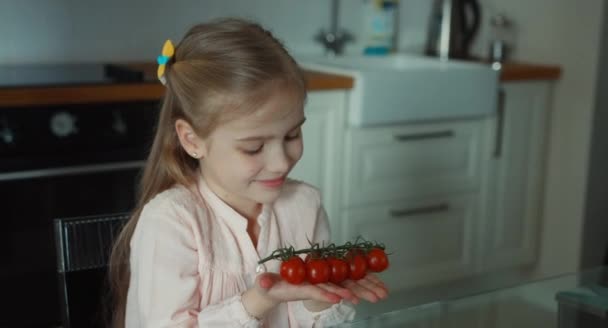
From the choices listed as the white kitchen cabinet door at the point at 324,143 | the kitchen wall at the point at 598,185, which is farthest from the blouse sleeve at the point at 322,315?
the kitchen wall at the point at 598,185

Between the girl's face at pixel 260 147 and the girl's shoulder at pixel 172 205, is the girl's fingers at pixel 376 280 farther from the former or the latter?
the girl's shoulder at pixel 172 205

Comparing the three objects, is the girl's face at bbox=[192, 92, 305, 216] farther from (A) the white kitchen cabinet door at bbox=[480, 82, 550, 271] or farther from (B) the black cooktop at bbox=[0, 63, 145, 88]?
(A) the white kitchen cabinet door at bbox=[480, 82, 550, 271]

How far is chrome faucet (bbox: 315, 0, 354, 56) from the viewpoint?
2947mm

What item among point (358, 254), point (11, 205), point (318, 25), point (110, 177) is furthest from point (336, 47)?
point (358, 254)

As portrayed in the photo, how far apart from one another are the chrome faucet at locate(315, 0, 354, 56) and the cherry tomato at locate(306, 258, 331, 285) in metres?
1.95

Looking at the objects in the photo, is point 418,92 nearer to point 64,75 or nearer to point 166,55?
point 64,75

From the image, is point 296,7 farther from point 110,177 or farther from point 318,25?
point 110,177

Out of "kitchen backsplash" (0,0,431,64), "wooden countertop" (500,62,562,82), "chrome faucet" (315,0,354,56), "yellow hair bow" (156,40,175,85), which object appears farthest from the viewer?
"chrome faucet" (315,0,354,56)

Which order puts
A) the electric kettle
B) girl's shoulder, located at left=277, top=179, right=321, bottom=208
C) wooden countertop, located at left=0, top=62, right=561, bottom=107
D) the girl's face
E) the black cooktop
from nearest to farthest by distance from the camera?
the girl's face → girl's shoulder, located at left=277, top=179, right=321, bottom=208 → wooden countertop, located at left=0, top=62, right=561, bottom=107 → the black cooktop → the electric kettle

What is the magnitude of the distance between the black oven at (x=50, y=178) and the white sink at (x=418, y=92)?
0.59m

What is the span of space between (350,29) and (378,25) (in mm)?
100

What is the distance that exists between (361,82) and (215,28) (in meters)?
1.12

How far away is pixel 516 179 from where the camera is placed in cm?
288

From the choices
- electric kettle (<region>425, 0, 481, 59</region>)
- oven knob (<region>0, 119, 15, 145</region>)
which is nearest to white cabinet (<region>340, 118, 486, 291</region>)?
electric kettle (<region>425, 0, 481, 59</region>)
